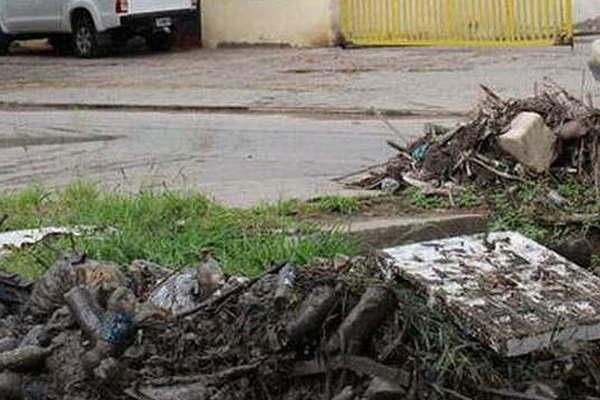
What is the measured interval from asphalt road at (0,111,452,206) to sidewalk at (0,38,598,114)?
1.05 metres

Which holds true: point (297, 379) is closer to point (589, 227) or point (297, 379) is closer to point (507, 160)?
point (589, 227)

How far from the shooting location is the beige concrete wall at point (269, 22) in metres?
21.2

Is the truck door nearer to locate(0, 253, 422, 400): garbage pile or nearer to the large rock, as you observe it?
the large rock

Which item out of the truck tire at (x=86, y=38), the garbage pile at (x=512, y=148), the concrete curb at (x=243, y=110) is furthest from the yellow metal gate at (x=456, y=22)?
the garbage pile at (x=512, y=148)

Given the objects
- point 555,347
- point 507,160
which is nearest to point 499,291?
point 555,347

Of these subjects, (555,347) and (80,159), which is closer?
(555,347)

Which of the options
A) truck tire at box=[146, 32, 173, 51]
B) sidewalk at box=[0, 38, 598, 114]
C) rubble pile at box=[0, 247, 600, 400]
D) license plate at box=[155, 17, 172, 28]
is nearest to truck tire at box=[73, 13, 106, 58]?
sidewalk at box=[0, 38, 598, 114]

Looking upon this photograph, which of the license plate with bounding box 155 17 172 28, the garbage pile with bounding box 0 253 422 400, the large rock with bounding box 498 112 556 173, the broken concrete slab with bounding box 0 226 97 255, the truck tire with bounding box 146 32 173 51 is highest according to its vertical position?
the license plate with bounding box 155 17 172 28

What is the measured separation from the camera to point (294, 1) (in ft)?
70.7

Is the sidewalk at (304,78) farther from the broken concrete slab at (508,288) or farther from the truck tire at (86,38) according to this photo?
the broken concrete slab at (508,288)

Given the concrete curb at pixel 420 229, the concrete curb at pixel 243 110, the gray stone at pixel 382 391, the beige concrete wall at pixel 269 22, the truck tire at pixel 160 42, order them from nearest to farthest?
the gray stone at pixel 382 391
the concrete curb at pixel 420 229
the concrete curb at pixel 243 110
the beige concrete wall at pixel 269 22
the truck tire at pixel 160 42

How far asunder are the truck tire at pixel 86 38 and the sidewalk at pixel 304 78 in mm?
689

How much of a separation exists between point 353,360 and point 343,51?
16401 millimetres

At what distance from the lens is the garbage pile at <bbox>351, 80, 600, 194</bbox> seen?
262 inches
